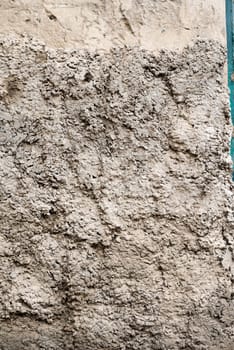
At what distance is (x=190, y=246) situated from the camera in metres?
1.45

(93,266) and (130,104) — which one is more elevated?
(130,104)

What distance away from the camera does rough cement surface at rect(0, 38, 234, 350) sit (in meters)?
1.38

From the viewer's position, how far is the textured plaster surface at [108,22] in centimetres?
142

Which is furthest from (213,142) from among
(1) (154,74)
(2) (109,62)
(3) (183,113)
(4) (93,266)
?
(4) (93,266)

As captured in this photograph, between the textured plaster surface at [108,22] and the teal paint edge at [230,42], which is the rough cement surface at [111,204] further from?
the teal paint edge at [230,42]

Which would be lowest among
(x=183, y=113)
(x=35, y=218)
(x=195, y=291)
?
(x=195, y=291)

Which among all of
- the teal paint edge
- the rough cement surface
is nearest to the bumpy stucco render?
the rough cement surface

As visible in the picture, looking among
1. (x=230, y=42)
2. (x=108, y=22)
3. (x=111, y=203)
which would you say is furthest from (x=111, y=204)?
(x=230, y=42)

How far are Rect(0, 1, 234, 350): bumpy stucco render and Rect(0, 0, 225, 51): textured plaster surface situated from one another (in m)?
0.03

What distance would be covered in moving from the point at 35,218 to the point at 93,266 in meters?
0.18

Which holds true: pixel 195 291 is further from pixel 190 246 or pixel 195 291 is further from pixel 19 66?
pixel 19 66

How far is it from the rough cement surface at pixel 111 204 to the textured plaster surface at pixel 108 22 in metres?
0.04

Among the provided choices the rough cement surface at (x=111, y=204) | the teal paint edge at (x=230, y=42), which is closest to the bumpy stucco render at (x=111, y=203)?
the rough cement surface at (x=111, y=204)

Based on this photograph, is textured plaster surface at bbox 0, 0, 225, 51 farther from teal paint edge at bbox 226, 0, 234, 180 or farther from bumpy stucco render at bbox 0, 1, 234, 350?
teal paint edge at bbox 226, 0, 234, 180
